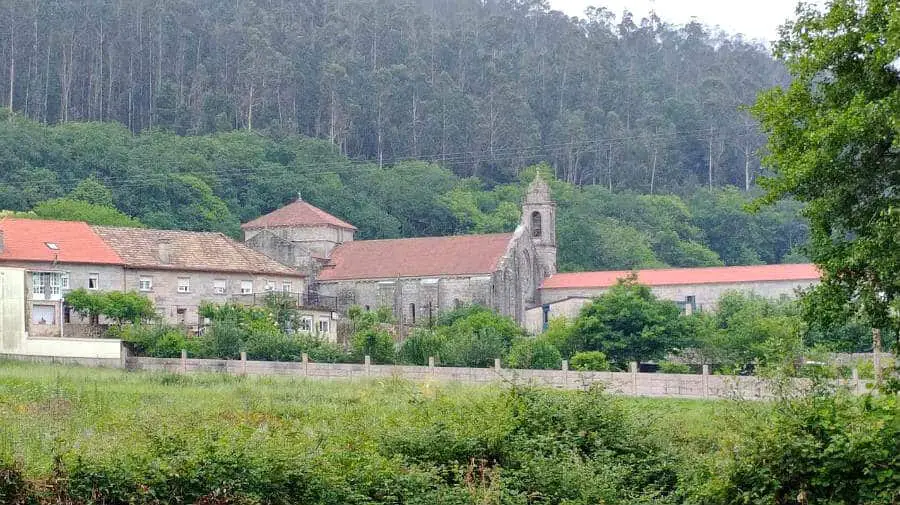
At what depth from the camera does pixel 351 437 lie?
2422 centimetres

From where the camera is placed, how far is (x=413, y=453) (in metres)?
24.0

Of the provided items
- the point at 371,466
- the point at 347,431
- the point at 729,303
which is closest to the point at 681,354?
the point at 729,303

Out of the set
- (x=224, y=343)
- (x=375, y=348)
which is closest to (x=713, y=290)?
(x=375, y=348)

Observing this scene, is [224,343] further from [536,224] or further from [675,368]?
[536,224]

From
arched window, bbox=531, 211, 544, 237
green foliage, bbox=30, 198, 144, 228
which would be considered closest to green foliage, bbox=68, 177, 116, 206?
green foliage, bbox=30, 198, 144, 228

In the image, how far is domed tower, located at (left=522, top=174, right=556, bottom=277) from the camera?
8212 cm

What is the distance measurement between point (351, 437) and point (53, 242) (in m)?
36.8

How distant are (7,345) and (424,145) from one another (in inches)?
3203

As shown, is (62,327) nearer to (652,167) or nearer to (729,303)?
(729,303)

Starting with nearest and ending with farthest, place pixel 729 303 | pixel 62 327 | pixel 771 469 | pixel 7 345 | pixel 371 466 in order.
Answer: pixel 771 469 < pixel 371 466 < pixel 7 345 < pixel 62 327 < pixel 729 303

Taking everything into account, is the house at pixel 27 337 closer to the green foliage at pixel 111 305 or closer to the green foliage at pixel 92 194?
the green foliage at pixel 111 305

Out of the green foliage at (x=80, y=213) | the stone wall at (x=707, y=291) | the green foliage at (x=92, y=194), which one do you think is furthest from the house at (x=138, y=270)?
the green foliage at (x=92, y=194)

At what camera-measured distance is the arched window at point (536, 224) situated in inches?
3282

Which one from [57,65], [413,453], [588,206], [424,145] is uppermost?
[57,65]
